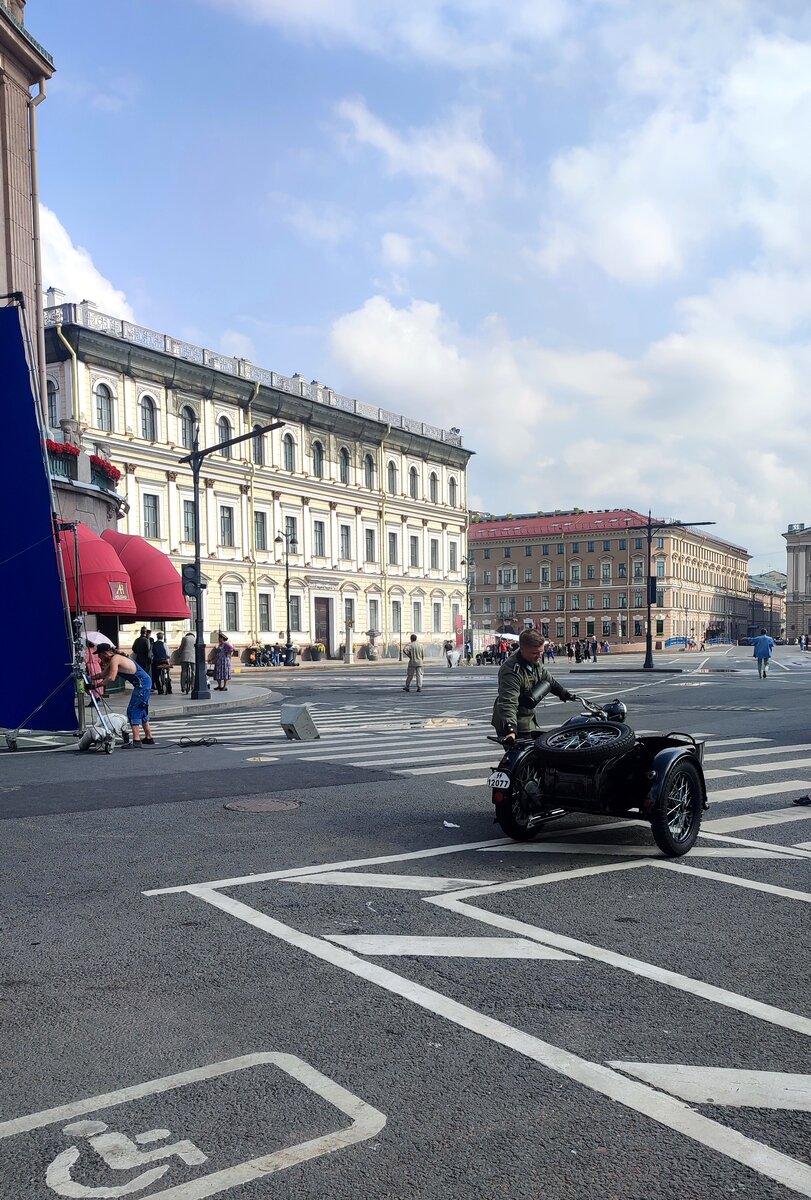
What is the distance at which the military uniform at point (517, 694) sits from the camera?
8.49m

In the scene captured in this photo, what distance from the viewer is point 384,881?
6859 mm

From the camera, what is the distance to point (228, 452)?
57.1 meters

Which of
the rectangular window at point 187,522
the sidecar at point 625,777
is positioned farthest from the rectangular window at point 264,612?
the sidecar at point 625,777

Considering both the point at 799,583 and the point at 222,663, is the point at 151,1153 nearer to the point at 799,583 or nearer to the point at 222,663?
the point at 222,663

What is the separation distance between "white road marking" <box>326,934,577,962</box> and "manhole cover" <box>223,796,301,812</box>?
4154mm

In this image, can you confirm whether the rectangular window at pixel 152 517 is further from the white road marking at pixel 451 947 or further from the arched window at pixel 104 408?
the white road marking at pixel 451 947

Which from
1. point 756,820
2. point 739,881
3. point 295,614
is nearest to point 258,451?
point 295,614

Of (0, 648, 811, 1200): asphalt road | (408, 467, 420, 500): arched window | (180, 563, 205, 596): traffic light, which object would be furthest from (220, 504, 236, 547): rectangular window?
(0, 648, 811, 1200): asphalt road

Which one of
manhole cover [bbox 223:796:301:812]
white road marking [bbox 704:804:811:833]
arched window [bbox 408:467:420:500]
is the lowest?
white road marking [bbox 704:804:811:833]

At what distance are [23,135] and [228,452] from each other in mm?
31267

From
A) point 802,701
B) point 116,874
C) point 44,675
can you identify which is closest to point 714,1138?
point 116,874

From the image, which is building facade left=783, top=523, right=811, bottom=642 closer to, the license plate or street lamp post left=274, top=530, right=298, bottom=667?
street lamp post left=274, top=530, right=298, bottom=667

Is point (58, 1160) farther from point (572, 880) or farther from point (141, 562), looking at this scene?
point (141, 562)

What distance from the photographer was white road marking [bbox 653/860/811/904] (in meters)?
6.56
